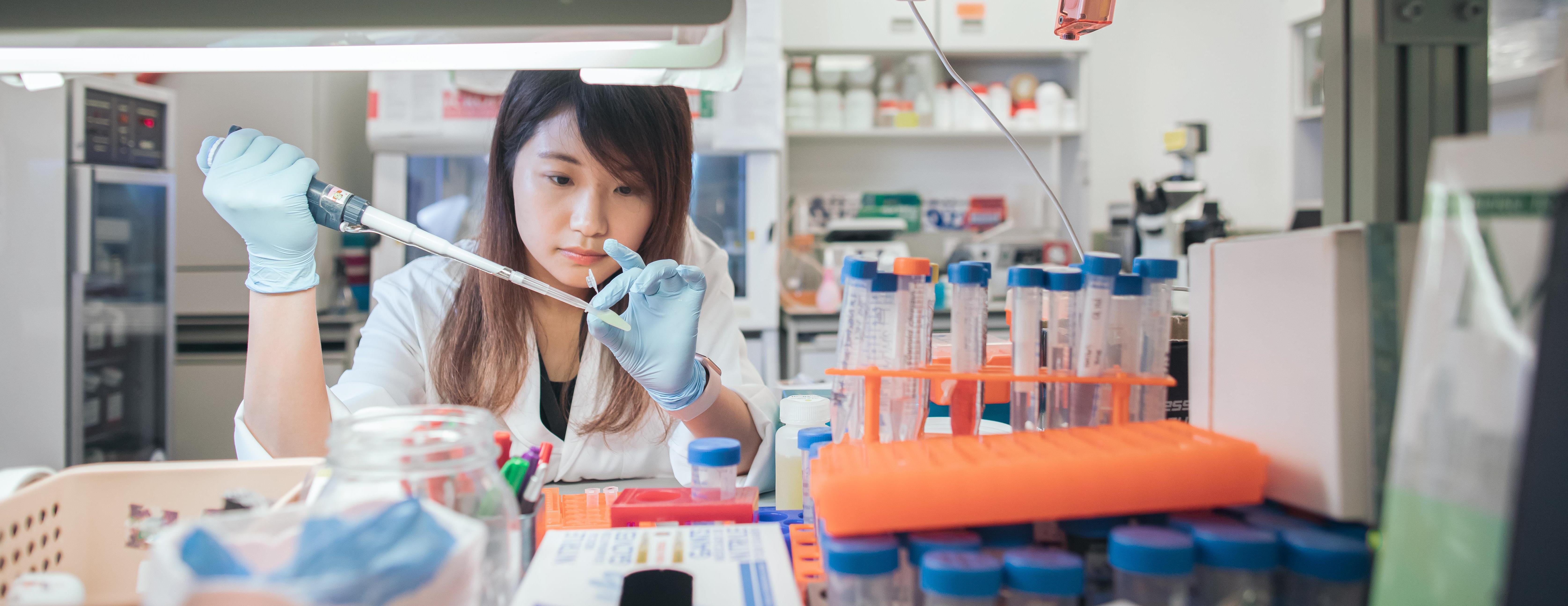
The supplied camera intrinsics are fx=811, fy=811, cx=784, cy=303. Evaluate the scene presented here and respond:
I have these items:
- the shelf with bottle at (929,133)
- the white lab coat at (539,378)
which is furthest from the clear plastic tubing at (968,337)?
the shelf with bottle at (929,133)

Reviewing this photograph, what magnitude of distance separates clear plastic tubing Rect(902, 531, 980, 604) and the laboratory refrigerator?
114 inches

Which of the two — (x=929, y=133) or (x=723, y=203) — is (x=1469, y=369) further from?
(x=929, y=133)

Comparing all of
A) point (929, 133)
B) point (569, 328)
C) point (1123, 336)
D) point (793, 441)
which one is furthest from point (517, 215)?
point (929, 133)

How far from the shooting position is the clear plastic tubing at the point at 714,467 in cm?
79

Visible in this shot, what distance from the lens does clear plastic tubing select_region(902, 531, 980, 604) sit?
23.6 inches

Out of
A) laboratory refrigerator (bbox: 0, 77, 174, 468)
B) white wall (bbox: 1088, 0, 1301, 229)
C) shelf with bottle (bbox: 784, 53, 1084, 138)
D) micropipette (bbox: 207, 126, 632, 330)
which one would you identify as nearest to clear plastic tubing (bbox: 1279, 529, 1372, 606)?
micropipette (bbox: 207, 126, 632, 330)

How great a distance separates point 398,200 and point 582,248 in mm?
1766

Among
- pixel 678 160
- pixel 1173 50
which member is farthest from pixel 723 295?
pixel 1173 50

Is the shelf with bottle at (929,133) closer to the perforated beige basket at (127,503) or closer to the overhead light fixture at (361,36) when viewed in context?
the overhead light fixture at (361,36)

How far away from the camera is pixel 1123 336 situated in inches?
31.4

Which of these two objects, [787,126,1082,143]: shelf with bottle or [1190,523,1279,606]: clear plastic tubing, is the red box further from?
[787,126,1082,143]: shelf with bottle

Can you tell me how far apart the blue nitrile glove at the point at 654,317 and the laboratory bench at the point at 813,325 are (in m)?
1.78

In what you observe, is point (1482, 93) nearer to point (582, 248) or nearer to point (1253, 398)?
point (1253, 398)

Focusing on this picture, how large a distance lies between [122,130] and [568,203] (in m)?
1.97
